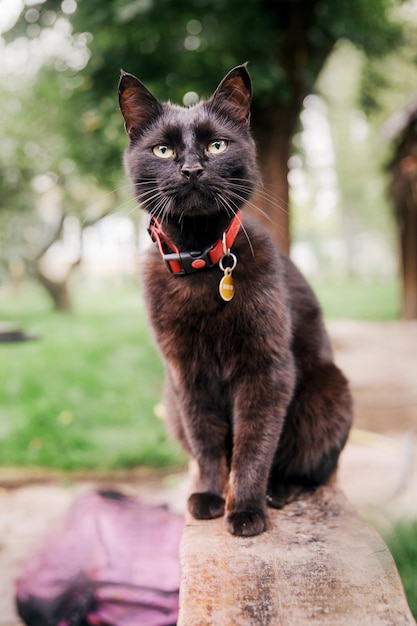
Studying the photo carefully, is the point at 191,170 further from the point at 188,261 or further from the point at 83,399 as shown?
the point at 83,399

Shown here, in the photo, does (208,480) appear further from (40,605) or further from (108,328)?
(108,328)

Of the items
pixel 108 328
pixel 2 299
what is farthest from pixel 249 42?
pixel 2 299

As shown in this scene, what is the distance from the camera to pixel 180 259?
161 centimetres

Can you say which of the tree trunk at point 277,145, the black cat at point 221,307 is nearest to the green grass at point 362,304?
the tree trunk at point 277,145

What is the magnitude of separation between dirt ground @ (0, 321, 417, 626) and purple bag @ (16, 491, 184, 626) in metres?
0.51

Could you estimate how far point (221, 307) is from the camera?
1.59 meters

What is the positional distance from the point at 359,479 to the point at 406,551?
1427 mm

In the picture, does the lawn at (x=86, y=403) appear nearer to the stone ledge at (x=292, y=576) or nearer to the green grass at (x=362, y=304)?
the stone ledge at (x=292, y=576)

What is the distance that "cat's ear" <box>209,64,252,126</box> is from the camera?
1.50 metres

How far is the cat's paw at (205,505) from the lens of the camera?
1647mm

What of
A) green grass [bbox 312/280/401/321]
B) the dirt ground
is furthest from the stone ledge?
green grass [bbox 312/280/401/321]

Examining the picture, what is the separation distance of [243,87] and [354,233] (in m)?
33.6

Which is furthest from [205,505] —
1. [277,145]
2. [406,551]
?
[277,145]

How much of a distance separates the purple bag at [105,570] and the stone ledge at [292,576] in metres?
0.68
